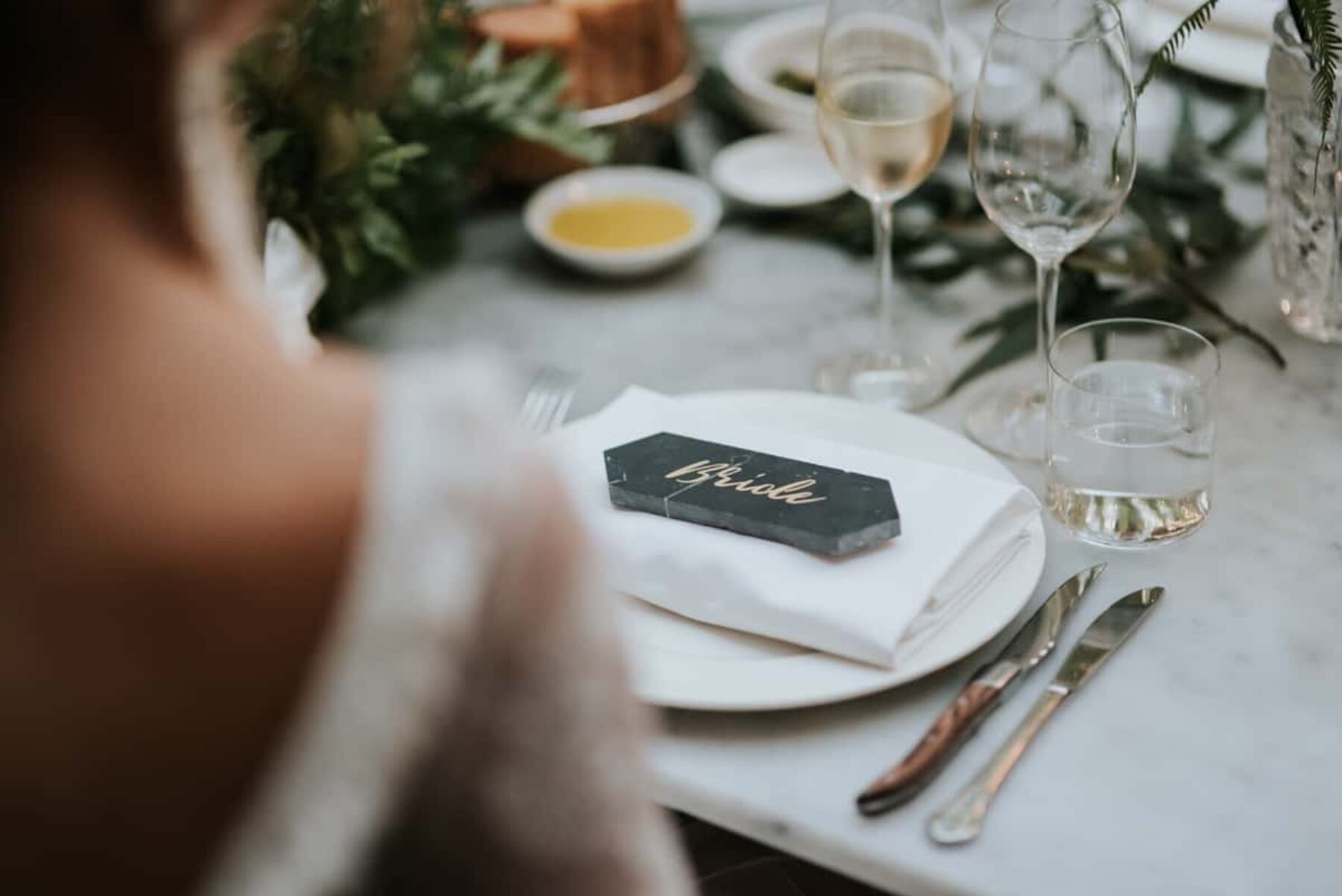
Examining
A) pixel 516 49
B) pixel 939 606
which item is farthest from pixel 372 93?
pixel 939 606

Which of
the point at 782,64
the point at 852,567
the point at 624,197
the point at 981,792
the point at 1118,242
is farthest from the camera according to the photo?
the point at 782,64

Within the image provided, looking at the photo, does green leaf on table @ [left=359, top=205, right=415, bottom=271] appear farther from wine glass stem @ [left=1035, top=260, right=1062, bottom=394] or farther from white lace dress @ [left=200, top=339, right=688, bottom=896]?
white lace dress @ [left=200, top=339, right=688, bottom=896]

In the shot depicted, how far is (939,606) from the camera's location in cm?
85

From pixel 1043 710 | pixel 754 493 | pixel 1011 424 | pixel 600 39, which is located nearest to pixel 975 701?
pixel 1043 710

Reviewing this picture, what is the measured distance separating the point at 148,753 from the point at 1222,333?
100 centimetres

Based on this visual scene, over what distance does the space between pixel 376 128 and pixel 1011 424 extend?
559mm

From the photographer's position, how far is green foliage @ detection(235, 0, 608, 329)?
3.92 feet

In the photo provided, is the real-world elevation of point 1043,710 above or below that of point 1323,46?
below

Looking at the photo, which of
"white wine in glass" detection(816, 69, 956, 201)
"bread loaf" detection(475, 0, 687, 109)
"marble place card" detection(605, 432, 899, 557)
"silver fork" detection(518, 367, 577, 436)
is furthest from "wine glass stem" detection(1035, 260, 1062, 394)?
"bread loaf" detection(475, 0, 687, 109)

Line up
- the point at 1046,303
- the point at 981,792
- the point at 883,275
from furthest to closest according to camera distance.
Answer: the point at 883,275 → the point at 1046,303 → the point at 981,792

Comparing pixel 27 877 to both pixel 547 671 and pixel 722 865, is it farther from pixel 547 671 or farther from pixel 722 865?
pixel 722 865

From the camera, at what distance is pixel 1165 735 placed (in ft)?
2.68

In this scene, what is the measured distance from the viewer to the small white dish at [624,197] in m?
1.33

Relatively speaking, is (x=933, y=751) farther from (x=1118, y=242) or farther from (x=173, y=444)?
(x=1118, y=242)
